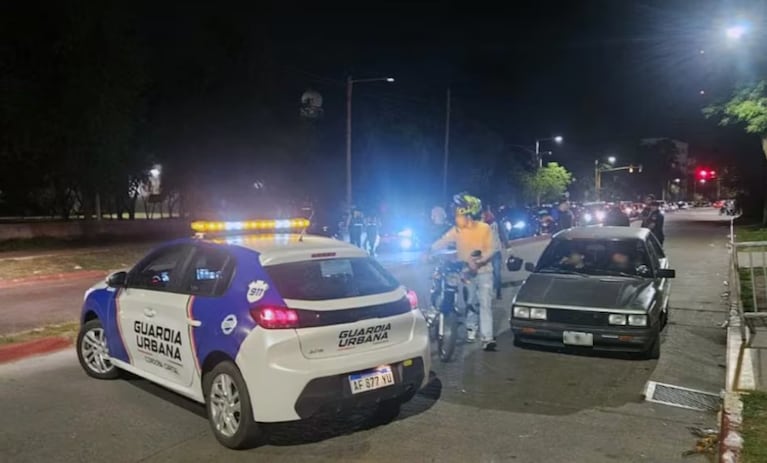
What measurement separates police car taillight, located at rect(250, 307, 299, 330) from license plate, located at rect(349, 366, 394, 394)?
609mm

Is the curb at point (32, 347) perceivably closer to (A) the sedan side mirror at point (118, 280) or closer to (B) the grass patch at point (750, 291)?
(A) the sedan side mirror at point (118, 280)

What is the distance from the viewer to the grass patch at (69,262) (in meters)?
16.8

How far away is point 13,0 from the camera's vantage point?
72.2 ft

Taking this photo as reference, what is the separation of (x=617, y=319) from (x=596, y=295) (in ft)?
1.47

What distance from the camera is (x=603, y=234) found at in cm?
937

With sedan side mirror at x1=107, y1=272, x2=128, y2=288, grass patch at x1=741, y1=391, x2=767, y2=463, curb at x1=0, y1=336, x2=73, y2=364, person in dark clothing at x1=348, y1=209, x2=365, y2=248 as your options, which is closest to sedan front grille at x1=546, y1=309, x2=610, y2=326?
grass patch at x1=741, y1=391, x2=767, y2=463

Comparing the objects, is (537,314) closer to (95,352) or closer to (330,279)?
(330,279)

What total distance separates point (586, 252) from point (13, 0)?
2035cm

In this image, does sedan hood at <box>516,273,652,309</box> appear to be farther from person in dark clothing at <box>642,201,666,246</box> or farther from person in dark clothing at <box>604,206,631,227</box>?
person in dark clothing at <box>604,206,631,227</box>

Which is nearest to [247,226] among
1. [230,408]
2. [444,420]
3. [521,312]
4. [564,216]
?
[230,408]

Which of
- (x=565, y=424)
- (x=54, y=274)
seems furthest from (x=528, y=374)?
(x=54, y=274)

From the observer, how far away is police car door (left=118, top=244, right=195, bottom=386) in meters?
5.62

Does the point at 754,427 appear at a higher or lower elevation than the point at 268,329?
lower

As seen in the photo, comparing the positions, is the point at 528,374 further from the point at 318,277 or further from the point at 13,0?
the point at 13,0
